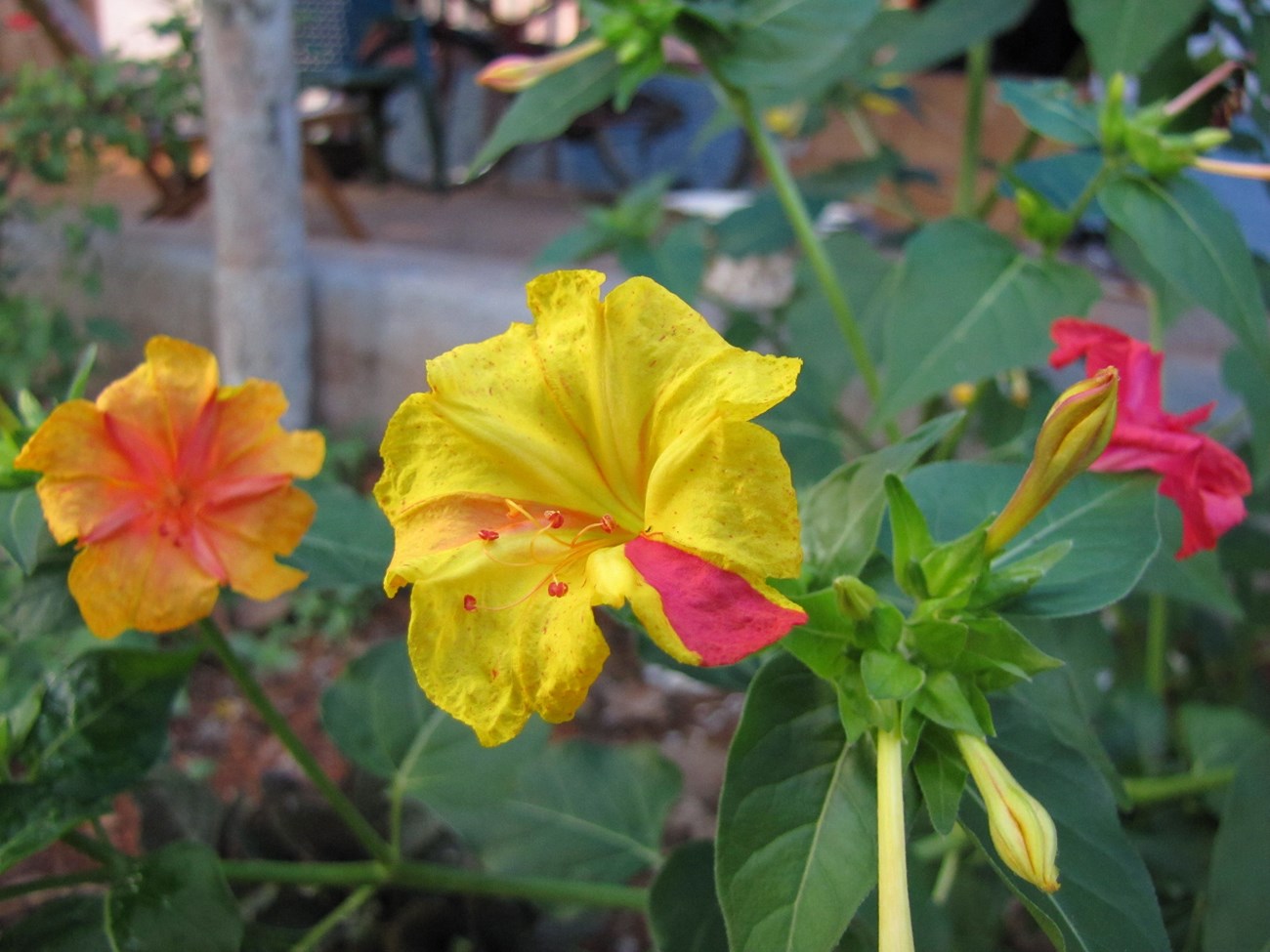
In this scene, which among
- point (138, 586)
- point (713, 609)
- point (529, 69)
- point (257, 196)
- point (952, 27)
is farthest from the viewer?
point (257, 196)

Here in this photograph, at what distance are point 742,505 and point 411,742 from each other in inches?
26.3

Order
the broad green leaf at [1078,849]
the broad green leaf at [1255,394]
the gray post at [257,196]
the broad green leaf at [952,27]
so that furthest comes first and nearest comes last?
1. the gray post at [257,196]
2. the broad green leaf at [952,27]
3. the broad green leaf at [1255,394]
4. the broad green leaf at [1078,849]

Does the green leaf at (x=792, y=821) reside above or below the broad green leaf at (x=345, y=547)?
above

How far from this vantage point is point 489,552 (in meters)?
0.55

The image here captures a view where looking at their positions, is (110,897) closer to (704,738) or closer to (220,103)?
(704,738)

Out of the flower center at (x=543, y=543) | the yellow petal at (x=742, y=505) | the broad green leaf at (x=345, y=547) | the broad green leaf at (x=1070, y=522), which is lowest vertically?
the broad green leaf at (x=345, y=547)

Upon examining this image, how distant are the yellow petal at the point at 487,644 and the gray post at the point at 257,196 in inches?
83.9

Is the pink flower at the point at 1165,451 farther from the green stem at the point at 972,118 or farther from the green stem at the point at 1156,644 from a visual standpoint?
the green stem at the point at 972,118

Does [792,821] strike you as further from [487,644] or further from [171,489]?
[171,489]

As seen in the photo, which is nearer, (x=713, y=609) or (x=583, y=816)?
(x=713, y=609)

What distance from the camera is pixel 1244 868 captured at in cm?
76

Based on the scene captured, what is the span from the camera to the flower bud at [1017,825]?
1.66 ft

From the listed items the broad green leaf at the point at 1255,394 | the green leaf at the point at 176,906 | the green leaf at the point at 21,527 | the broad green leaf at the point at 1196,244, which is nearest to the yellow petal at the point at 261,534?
the green leaf at the point at 21,527

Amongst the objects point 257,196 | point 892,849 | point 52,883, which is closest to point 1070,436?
point 892,849
